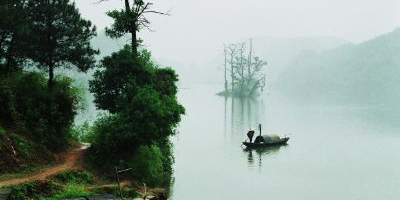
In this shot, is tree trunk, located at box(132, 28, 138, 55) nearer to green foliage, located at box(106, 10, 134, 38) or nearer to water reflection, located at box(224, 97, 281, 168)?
green foliage, located at box(106, 10, 134, 38)

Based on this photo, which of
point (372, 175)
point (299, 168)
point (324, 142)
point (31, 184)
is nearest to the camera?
point (31, 184)

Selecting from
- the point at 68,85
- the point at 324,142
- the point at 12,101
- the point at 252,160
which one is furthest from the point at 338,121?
the point at 12,101

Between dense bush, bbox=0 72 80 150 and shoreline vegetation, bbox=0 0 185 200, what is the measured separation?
68mm

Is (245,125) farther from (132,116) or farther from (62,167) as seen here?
(62,167)

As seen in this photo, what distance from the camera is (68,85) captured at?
1437 inches

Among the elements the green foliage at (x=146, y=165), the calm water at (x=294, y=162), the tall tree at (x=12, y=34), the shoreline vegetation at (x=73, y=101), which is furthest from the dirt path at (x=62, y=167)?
the calm water at (x=294, y=162)

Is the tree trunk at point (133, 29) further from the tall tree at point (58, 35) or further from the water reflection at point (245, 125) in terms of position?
the water reflection at point (245, 125)

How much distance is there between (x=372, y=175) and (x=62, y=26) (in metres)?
30.5

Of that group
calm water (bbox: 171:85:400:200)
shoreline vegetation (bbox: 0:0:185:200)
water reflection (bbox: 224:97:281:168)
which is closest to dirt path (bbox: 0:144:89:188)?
shoreline vegetation (bbox: 0:0:185:200)

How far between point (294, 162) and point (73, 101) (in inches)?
987

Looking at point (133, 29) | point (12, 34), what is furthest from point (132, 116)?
point (12, 34)

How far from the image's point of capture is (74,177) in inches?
1098

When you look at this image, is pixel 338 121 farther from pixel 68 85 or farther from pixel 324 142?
pixel 68 85

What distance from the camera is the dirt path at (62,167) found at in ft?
84.8
